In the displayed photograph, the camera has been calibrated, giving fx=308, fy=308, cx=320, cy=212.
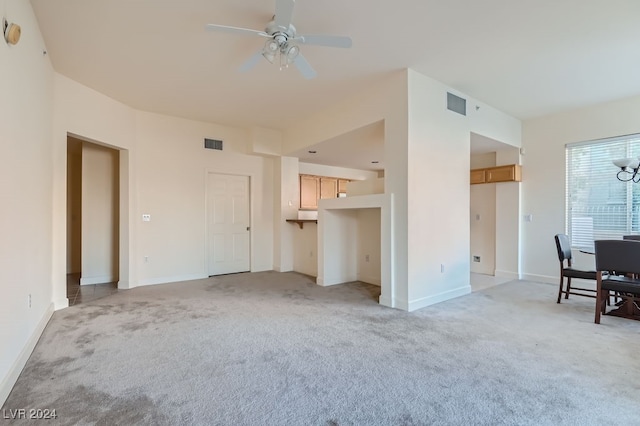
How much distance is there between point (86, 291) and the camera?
184 inches

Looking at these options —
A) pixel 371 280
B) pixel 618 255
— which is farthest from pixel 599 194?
pixel 371 280

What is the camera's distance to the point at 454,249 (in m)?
4.37

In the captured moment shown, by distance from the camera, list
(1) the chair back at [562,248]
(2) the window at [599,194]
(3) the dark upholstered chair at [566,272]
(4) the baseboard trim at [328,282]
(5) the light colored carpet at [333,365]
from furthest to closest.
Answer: (4) the baseboard trim at [328,282]
(2) the window at [599,194]
(1) the chair back at [562,248]
(3) the dark upholstered chair at [566,272]
(5) the light colored carpet at [333,365]

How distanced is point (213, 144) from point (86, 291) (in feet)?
10.3

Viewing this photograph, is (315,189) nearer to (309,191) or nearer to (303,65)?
(309,191)

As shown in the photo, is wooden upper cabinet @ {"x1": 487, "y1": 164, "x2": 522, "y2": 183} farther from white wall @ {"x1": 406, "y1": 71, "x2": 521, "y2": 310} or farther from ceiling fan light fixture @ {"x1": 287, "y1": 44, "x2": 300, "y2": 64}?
ceiling fan light fixture @ {"x1": 287, "y1": 44, "x2": 300, "y2": 64}

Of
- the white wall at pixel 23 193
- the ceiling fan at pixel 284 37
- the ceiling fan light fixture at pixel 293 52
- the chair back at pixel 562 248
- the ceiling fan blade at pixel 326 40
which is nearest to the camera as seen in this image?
the white wall at pixel 23 193

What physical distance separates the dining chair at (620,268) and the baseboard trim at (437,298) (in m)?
1.46

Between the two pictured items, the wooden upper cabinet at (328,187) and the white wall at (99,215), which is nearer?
the white wall at (99,215)


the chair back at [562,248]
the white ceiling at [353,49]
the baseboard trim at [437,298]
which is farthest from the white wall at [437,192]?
the chair back at [562,248]

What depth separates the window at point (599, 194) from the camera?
4.64 meters

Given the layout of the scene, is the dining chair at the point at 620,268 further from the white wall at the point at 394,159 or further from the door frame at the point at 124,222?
the door frame at the point at 124,222

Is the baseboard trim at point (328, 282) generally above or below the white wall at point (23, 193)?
below

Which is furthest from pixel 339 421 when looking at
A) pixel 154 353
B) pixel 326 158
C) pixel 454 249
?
pixel 326 158
